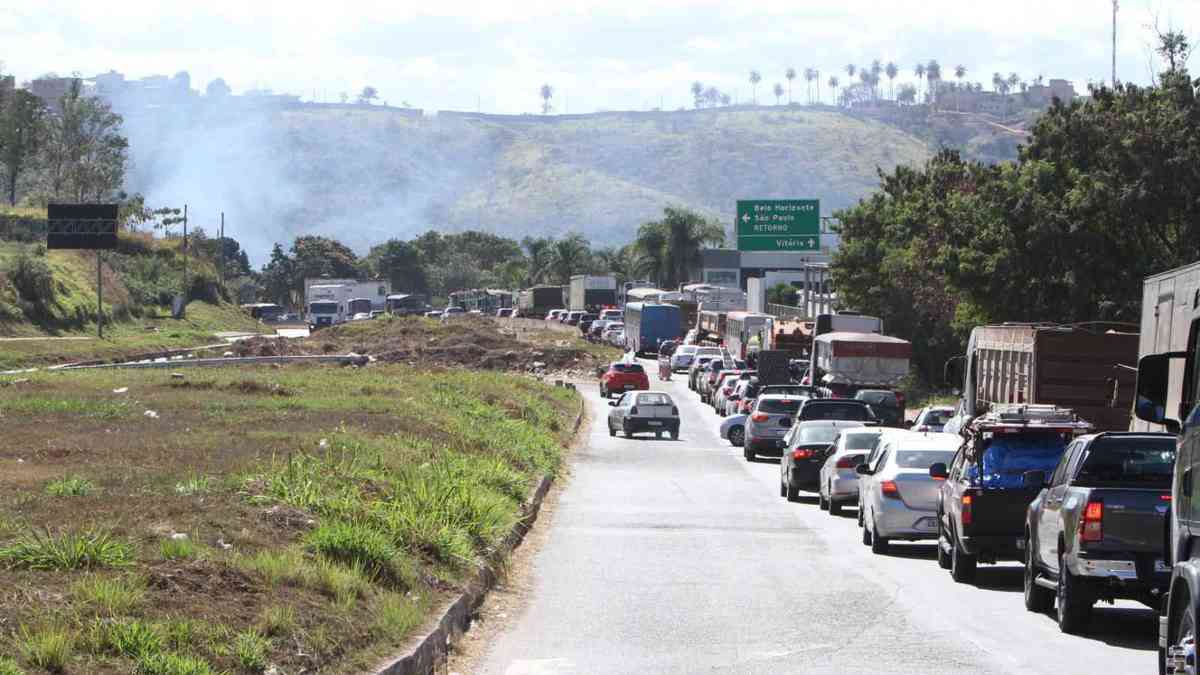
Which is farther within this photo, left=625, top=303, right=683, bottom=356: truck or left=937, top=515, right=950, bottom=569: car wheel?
left=625, top=303, right=683, bottom=356: truck

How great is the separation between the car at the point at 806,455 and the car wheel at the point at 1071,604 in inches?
557

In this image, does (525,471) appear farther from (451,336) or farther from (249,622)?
(451,336)

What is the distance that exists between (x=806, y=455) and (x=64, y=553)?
1912 centimetres

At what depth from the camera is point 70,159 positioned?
13838cm

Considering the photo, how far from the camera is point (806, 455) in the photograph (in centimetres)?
2916

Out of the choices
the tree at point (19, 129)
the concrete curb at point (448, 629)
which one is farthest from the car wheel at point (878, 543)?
the tree at point (19, 129)

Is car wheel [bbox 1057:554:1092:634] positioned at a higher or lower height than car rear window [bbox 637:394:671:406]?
higher

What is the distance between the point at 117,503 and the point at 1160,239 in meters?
39.1

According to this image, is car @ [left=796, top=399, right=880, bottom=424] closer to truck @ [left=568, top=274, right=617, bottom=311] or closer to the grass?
the grass

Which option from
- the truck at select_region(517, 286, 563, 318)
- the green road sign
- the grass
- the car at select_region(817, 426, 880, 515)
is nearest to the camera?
the grass

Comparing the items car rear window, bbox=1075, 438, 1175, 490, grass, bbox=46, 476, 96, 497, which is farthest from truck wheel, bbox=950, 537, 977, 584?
grass, bbox=46, 476, 96, 497

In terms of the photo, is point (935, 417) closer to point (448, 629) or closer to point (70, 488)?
point (70, 488)

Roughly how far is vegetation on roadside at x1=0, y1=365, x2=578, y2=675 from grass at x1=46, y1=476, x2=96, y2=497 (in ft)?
0.11

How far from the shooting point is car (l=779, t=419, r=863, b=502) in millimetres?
29094
